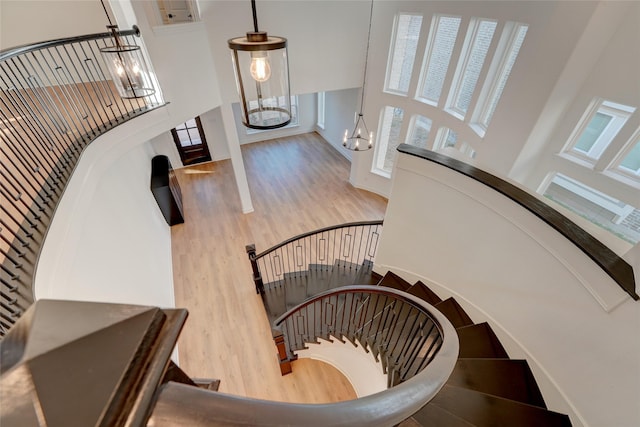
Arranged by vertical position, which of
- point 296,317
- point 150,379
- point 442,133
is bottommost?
point 296,317

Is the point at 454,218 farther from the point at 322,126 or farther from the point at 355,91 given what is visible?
the point at 322,126

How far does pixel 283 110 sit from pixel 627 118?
11.8 feet

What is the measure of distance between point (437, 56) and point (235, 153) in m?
4.07

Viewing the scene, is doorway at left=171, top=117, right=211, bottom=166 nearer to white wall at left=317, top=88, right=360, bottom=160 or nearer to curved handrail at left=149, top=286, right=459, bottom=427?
white wall at left=317, top=88, right=360, bottom=160

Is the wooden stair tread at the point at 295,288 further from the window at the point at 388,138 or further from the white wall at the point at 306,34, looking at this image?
the window at the point at 388,138

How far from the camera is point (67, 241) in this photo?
2193 mm

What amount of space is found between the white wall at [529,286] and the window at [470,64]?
9.09ft

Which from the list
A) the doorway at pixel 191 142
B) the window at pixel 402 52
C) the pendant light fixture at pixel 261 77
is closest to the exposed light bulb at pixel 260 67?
the pendant light fixture at pixel 261 77

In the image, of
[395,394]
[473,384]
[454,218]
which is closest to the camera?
[395,394]

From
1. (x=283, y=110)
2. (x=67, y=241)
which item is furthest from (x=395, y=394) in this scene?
(x=67, y=241)

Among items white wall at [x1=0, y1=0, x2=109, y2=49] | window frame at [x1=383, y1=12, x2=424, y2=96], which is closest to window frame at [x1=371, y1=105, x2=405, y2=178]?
window frame at [x1=383, y1=12, x2=424, y2=96]

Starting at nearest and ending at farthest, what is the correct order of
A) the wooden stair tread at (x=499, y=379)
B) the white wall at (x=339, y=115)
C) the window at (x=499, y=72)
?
1. the wooden stair tread at (x=499, y=379)
2. the window at (x=499, y=72)
3. the white wall at (x=339, y=115)

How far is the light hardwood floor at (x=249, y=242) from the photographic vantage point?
13.1ft

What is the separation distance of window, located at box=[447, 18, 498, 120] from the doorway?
6.46 meters
